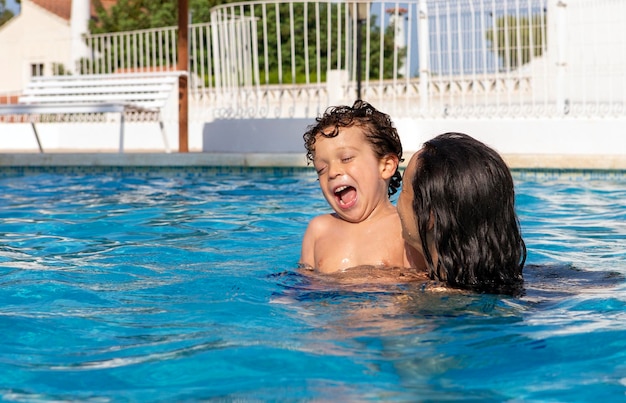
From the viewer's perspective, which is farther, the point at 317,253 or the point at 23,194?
the point at 23,194

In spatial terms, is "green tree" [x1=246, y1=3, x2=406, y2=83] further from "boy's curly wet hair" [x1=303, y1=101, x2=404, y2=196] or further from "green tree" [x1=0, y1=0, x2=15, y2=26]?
"green tree" [x1=0, y1=0, x2=15, y2=26]

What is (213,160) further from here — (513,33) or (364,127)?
(364,127)

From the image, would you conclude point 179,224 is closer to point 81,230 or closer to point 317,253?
point 81,230

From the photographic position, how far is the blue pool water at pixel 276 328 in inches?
103

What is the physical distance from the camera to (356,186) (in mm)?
3785

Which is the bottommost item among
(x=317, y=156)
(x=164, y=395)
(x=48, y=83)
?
(x=164, y=395)

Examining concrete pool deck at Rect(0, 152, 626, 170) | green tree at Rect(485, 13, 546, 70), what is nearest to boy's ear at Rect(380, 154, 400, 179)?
concrete pool deck at Rect(0, 152, 626, 170)

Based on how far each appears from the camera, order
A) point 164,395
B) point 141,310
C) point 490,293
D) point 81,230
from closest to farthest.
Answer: point 164,395
point 490,293
point 141,310
point 81,230

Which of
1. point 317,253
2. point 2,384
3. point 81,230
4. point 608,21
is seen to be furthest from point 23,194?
A: point 608,21

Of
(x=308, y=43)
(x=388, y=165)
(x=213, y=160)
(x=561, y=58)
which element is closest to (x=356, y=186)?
(x=388, y=165)

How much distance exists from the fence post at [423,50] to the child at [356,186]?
7.80m

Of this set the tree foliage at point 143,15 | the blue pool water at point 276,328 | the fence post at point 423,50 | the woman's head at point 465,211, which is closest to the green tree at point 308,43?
the tree foliage at point 143,15

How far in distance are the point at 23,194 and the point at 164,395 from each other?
20.8 ft

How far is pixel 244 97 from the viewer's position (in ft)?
44.0
